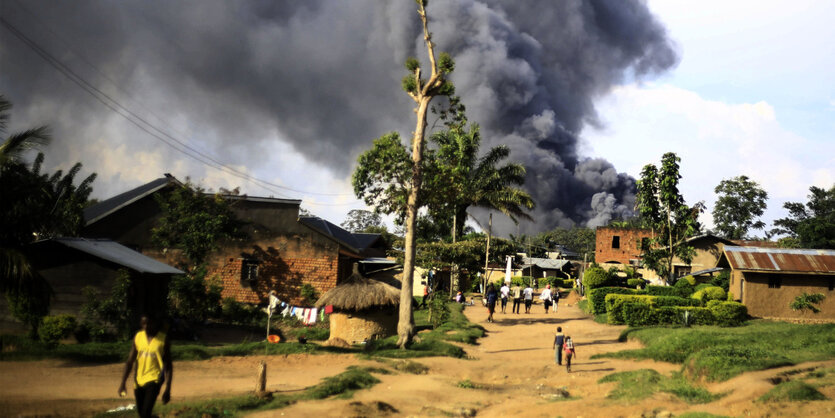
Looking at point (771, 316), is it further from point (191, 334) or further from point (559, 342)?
point (191, 334)

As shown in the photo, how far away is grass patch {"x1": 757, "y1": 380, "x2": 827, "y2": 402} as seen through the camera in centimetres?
1077

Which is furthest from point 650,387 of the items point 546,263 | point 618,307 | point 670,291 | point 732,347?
point 546,263

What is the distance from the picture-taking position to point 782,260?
93.7ft

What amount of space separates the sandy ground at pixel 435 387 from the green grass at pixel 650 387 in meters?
0.33

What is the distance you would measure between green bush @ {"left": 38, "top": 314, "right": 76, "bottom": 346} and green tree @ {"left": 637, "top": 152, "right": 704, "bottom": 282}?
37.2 meters

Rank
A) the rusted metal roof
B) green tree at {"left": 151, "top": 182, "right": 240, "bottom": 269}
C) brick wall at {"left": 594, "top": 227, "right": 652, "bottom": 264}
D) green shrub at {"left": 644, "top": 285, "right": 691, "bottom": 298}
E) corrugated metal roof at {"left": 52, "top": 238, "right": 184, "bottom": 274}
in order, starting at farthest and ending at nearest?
brick wall at {"left": 594, "top": 227, "right": 652, "bottom": 264} < green shrub at {"left": 644, "top": 285, "right": 691, "bottom": 298} < green tree at {"left": 151, "top": 182, "right": 240, "bottom": 269} < the rusted metal roof < corrugated metal roof at {"left": 52, "top": 238, "right": 184, "bottom": 274}

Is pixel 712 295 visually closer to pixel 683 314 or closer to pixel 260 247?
pixel 683 314

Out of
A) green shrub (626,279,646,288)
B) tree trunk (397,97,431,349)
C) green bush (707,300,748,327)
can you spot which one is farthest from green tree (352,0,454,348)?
green shrub (626,279,646,288)

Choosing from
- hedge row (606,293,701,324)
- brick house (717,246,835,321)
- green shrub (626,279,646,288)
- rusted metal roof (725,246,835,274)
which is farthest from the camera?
green shrub (626,279,646,288)

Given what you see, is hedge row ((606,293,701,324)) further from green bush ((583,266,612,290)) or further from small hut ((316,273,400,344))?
green bush ((583,266,612,290))

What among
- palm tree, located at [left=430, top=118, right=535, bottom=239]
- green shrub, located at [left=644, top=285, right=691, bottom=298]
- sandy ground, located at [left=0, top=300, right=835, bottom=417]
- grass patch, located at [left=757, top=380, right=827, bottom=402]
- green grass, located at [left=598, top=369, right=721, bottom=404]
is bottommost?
sandy ground, located at [left=0, top=300, right=835, bottom=417]

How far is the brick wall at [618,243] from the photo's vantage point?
64812 millimetres

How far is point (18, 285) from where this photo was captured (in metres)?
15.3

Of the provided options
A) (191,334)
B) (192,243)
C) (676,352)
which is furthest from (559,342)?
(192,243)
